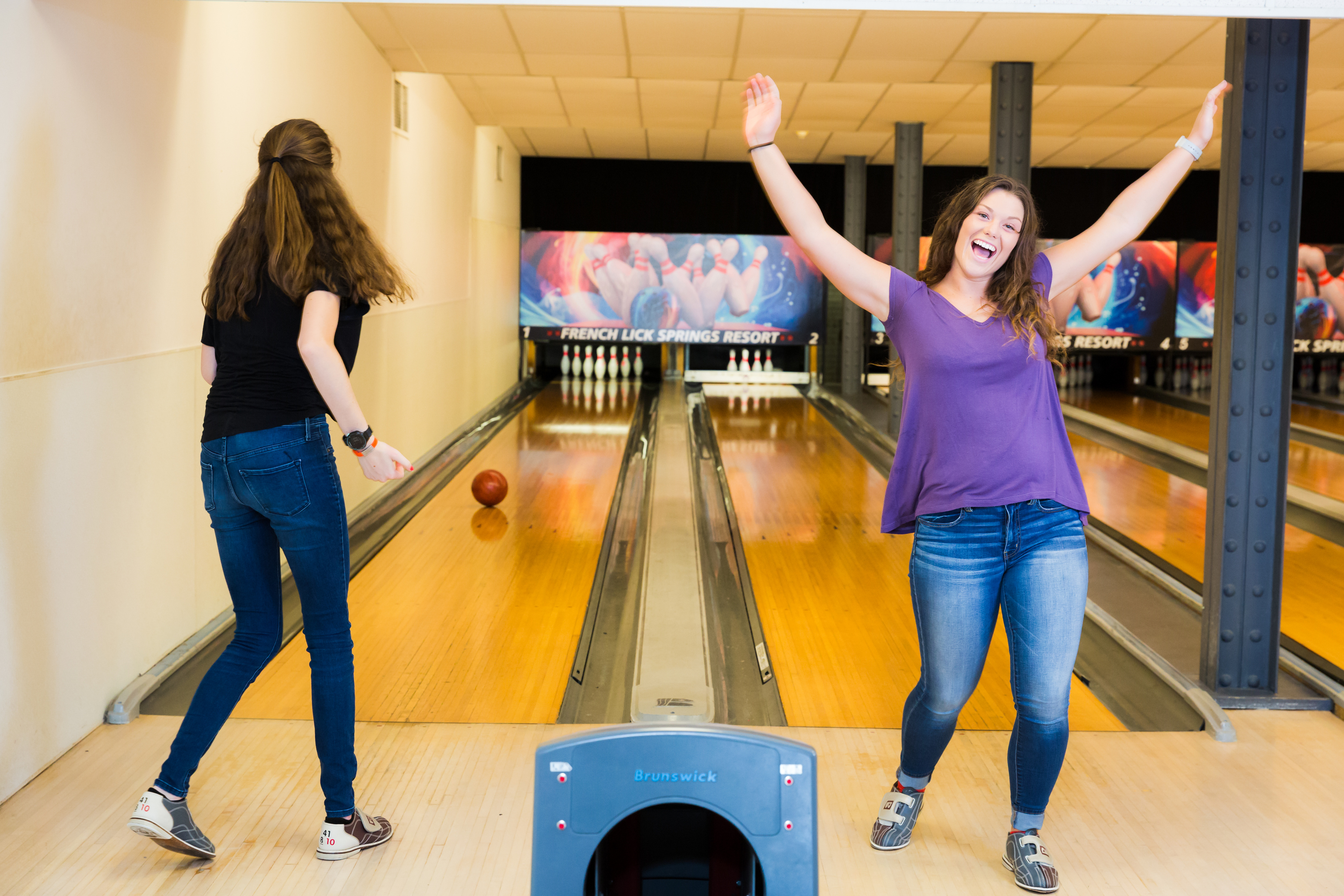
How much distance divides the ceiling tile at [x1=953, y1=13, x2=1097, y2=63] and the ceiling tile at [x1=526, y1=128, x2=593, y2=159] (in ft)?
12.8

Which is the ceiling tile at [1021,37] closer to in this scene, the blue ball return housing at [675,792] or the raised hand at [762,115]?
the raised hand at [762,115]

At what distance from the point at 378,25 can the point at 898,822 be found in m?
3.72

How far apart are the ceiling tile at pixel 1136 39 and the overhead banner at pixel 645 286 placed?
5181 mm

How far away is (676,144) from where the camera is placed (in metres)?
8.50

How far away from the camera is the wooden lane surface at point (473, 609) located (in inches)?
102

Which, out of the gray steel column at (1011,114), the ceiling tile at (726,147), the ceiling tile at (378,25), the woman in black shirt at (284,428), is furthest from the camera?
the ceiling tile at (726,147)

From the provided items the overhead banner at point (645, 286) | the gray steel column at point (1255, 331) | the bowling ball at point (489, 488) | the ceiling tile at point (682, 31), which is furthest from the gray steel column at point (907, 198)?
the gray steel column at point (1255, 331)

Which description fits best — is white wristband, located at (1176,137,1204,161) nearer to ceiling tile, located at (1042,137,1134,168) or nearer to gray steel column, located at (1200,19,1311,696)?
gray steel column, located at (1200,19,1311,696)

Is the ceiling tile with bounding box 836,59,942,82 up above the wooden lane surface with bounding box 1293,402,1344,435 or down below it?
above

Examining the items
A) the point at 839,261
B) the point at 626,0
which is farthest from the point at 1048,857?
the point at 626,0

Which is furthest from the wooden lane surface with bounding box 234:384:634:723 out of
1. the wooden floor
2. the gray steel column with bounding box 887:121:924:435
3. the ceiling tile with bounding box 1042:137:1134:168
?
the ceiling tile with bounding box 1042:137:1134:168

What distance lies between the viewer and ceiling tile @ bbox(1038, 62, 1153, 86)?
15.2 feet

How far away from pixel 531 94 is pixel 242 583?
16.5 ft

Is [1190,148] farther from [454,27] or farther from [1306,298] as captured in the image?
[1306,298]
